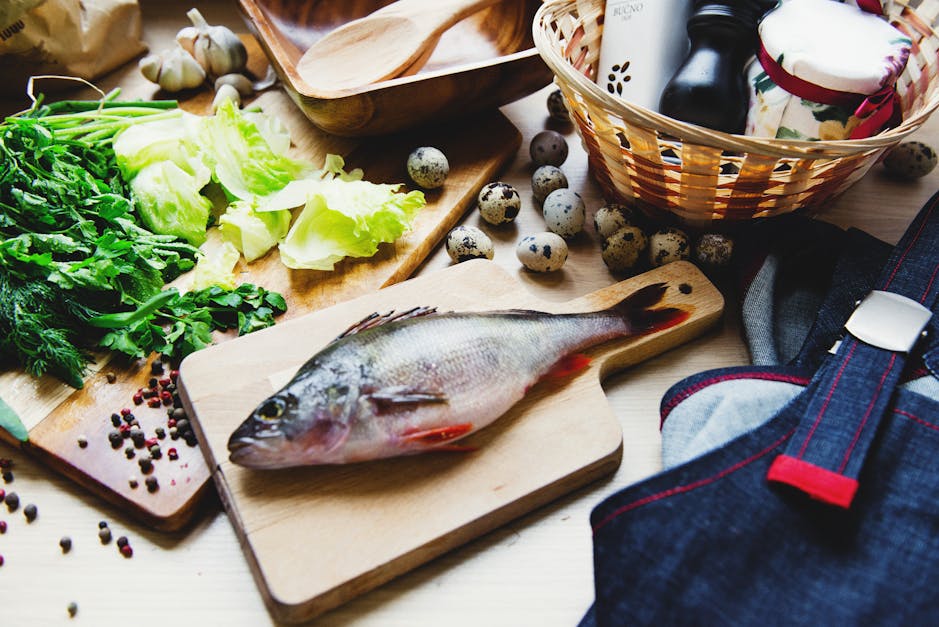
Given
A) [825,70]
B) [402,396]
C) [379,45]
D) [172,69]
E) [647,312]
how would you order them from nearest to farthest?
1. [402,396]
2. [825,70]
3. [647,312]
4. [379,45]
5. [172,69]

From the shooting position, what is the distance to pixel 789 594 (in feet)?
2.72

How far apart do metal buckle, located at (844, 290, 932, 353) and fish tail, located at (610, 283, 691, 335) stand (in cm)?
26

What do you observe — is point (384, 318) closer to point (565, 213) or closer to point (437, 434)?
point (437, 434)

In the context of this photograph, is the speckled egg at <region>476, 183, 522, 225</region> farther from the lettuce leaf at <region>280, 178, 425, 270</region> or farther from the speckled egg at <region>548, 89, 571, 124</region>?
the speckled egg at <region>548, 89, 571, 124</region>

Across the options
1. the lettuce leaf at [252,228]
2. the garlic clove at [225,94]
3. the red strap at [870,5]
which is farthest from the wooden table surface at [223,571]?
the garlic clove at [225,94]

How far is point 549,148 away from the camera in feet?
5.04

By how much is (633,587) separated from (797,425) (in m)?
0.30

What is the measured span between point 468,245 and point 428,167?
0.66 ft

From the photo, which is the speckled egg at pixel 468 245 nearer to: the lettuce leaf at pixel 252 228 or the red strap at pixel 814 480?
the lettuce leaf at pixel 252 228

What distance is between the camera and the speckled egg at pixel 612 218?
1348 millimetres

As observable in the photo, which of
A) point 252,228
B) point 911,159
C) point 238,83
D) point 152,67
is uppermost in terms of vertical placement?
point 152,67

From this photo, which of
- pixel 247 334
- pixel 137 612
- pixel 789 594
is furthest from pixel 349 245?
pixel 789 594

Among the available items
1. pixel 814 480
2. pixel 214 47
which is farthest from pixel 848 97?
pixel 214 47

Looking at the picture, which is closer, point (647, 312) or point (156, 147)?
point (647, 312)
